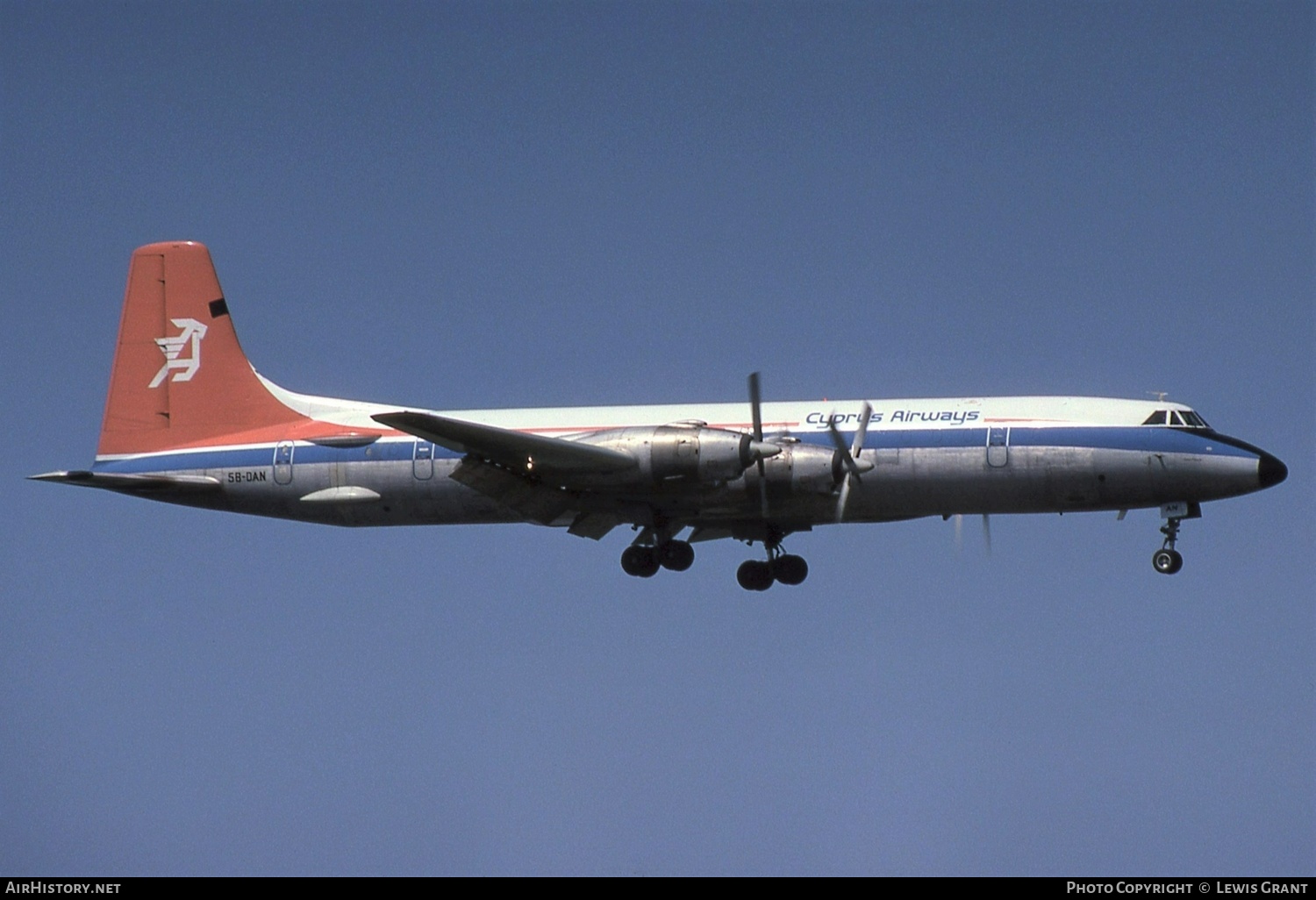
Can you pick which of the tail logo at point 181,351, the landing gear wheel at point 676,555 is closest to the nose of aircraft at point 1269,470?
the landing gear wheel at point 676,555

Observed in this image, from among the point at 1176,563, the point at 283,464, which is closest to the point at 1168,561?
the point at 1176,563

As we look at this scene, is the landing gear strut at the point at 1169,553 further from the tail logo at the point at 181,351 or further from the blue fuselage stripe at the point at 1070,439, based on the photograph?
the tail logo at the point at 181,351

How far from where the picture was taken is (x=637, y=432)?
109ft

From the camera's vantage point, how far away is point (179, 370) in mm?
40719

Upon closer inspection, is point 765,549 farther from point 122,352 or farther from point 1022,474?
point 122,352

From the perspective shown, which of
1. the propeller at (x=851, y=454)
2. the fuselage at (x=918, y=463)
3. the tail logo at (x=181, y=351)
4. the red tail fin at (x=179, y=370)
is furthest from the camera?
the tail logo at (x=181, y=351)

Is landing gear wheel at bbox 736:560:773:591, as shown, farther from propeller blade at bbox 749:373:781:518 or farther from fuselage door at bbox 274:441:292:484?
fuselage door at bbox 274:441:292:484

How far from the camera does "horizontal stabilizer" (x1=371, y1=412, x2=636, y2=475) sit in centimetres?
3250

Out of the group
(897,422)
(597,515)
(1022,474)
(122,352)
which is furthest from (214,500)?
(1022,474)

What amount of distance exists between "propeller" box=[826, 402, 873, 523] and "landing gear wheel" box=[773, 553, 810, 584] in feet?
10.1

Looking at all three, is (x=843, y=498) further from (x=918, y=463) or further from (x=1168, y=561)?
(x=1168, y=561)

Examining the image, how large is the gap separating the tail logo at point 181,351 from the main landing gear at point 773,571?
13.4m

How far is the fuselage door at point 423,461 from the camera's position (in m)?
36.2
